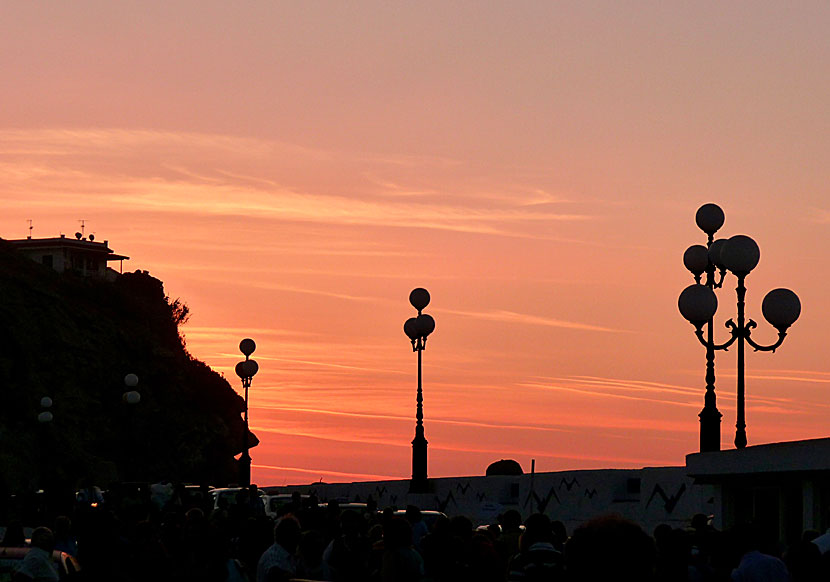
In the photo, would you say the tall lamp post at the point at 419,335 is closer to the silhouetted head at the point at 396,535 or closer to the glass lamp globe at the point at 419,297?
the glass lamp globe at the point at 419,297

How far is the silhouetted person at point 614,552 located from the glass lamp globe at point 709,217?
2261cm

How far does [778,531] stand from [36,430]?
62.2 metres

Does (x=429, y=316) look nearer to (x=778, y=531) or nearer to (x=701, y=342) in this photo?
(x=701, y=342)

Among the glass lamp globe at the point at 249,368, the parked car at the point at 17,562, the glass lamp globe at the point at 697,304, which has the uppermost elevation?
the glass lamp globe at the point at 249,368

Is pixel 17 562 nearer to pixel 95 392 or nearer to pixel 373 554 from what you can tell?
pixel 373 554

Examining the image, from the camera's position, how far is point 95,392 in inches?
3388

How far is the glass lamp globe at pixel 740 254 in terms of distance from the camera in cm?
2403

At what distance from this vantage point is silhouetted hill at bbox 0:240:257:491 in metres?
78.0

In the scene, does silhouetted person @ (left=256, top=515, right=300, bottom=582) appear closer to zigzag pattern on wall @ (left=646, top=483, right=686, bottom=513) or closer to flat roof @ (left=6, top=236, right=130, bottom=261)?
zigzag pattern on wall @ (left=646, top=483, right=686, bottom=513)

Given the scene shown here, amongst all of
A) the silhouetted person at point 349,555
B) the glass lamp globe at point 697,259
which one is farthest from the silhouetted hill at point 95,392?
the silhouetted person at point 349,555

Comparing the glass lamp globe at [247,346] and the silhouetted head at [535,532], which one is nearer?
the silhouetted head at [535,532]

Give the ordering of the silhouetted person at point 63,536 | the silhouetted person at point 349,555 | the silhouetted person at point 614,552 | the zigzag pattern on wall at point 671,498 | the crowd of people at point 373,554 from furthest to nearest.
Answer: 1. the zigzag pattern on wall at point 671,498
2. the silhouetted person at point 63,536
3. the silhouetted person at point 349,555
4. the crowd of people at point 373,554
5. the silhouetted person at point 614,552

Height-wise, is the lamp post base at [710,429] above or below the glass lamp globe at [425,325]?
below

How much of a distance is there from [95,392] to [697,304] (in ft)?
220
